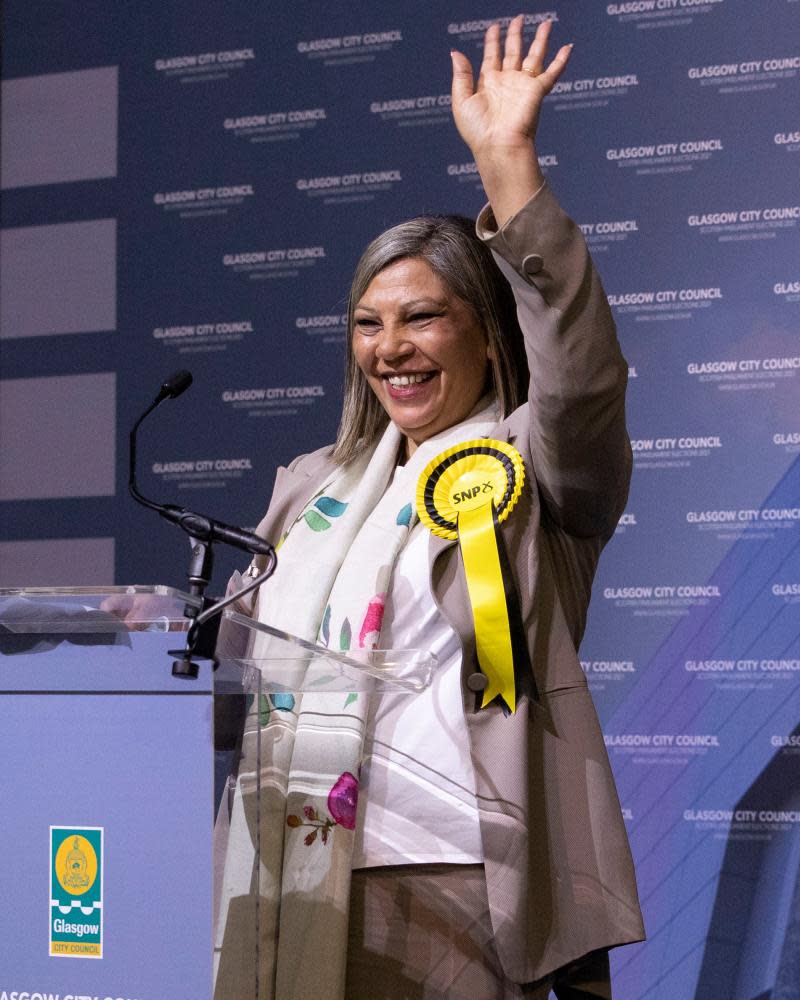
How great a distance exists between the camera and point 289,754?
1134 millimetres

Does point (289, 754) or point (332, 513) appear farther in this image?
point (332, 513)

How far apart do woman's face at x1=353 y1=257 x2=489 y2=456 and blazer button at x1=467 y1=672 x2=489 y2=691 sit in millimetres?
478

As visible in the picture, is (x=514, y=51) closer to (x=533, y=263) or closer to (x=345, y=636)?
(x=533, y=263)

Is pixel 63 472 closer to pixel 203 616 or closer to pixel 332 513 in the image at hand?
pixel 332 513

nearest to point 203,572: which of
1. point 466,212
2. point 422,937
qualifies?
point 422,937

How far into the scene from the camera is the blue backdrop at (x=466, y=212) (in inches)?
123

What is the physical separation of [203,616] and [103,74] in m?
3.27

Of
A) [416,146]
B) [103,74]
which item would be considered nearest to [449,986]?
[416,146]

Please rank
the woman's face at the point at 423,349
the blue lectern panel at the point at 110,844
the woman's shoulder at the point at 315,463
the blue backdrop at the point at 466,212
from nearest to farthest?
the blue lectern panel at the point at 110,844 < the woman's face at the point at 423,349 < the woman's shoulder at the point at 315,463 < the blue backdrop at the point at 466,212

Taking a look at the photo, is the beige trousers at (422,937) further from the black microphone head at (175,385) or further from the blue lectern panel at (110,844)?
the black microphone head at (175,385)

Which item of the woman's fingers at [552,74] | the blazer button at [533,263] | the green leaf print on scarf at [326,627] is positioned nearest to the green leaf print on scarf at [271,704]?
the green leaf print on scarf at [326,627]

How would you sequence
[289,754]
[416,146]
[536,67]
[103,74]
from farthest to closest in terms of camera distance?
1. [103,74]
2. [416,146]
3. [536,67]
4. [289,754]

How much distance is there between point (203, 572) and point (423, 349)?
32.3 inches

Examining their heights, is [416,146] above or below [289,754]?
above
